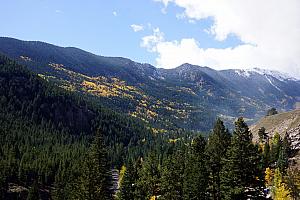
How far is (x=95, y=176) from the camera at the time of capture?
46.6 m

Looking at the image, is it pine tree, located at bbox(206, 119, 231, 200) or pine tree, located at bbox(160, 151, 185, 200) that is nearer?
pine tree, located at bbox(206, 119, 231, 200)

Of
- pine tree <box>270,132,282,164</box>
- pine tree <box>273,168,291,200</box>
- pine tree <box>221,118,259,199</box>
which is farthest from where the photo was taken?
pine tree <box>270,132,282,164</box>

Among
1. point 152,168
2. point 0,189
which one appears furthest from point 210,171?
point 0,189

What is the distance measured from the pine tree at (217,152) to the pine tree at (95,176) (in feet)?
53.0

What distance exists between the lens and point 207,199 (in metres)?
56.7

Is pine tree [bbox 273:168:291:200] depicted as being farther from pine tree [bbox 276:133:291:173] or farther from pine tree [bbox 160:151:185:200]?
pine tree [bbox 160:151:185:200]

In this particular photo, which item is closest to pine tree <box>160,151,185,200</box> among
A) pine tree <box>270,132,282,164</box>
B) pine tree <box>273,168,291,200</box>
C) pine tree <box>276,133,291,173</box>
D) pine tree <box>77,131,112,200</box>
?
pine tree <box>77,131,112,200</box>

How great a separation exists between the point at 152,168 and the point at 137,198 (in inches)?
565

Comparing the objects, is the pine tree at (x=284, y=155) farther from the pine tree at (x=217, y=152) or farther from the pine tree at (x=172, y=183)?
the pine tree at (x=172, y=183)

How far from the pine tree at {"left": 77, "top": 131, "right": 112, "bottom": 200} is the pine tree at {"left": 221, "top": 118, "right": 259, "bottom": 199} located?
15.2 metres

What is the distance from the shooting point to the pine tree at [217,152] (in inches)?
2108

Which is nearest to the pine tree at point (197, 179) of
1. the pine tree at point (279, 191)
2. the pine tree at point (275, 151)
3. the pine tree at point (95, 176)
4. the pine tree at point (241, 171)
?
the pine tree at point (95, 176)

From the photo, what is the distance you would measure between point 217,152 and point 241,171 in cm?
1557

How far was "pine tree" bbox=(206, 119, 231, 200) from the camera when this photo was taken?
5354 cm
